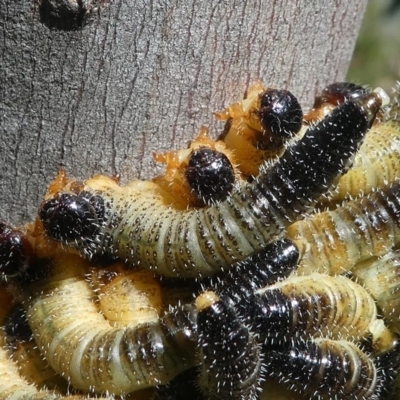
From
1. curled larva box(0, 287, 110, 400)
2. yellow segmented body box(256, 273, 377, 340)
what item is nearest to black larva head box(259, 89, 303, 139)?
yellow segmented body box(256, 273, 377, 340)

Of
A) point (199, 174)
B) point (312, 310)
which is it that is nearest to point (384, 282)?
point (312, 310)

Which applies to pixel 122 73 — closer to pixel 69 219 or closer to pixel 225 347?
pixel 69 219

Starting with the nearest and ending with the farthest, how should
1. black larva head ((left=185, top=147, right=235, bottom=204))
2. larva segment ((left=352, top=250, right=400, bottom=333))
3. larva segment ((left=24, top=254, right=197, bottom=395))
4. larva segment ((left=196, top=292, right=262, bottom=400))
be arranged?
larva segment ((left=196, top=292, right=262, bottom=400)) < larva segment ((left=24, top=254, right=197, bottom=395)) < black larva head ((left=185, top=147, right=235, bottom=204)) < larva segment ((left=352, top=250, right=400, bottom=333))

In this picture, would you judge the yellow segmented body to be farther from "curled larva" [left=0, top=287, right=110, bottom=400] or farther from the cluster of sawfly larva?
"curled larva" [left=0, top=287, right=110, bottom=400]

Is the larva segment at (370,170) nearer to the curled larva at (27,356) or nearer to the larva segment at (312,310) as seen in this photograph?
the larva segment at (312,310)

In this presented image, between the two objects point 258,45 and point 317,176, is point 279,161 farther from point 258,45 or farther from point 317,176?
point 258,45

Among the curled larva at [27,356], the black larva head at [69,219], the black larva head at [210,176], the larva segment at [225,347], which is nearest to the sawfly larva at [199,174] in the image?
the black larva head at [210,176]
